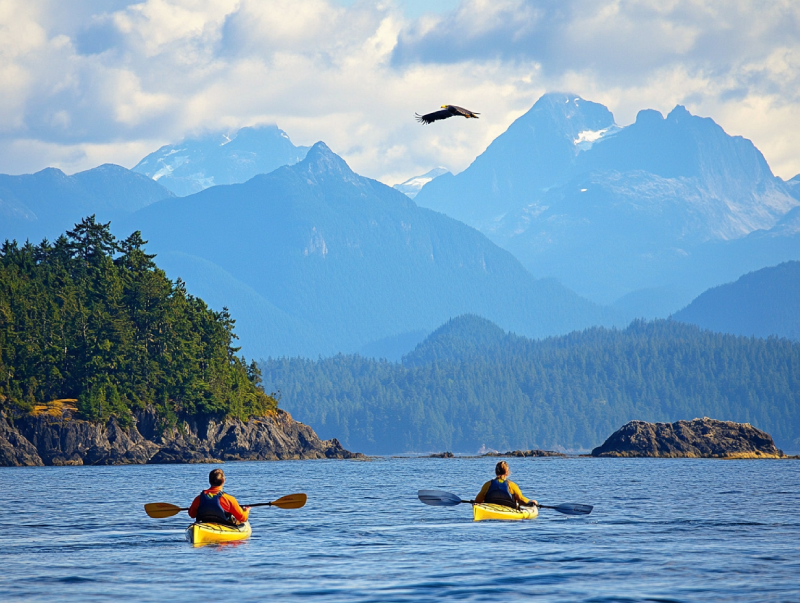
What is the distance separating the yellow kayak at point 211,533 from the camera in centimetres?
4178

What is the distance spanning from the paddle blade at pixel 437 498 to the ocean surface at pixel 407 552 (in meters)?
0.89

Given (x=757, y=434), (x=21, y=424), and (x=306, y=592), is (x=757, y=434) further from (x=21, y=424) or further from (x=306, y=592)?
(x=306, y=592)

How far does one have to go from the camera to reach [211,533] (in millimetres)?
42156

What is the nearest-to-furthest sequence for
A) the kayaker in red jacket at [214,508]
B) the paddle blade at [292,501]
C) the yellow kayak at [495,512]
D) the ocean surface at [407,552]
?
the ocean surface at [407,552] < the kayaker in red jacket at [214,508] < the paddle blade at [292,501] < the yellow kayak at [495,512]

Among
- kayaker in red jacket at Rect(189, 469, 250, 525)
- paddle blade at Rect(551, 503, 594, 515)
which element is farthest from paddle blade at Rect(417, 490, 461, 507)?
kayaker in red jacket at Rect(189, 469, 250, 525)

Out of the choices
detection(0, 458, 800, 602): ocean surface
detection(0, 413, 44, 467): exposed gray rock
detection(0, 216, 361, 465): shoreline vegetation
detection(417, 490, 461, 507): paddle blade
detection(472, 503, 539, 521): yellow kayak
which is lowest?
detection(0, 458, 800, 602): ocean surface

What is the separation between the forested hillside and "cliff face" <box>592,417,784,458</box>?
5727 centimetres

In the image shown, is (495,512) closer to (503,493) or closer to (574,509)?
(503,493)

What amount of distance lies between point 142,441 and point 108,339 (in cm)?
1564

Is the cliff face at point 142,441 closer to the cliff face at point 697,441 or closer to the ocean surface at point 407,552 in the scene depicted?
the cliff face at point 697,441

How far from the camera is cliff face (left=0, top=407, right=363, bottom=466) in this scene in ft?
423

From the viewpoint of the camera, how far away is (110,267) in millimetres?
156375

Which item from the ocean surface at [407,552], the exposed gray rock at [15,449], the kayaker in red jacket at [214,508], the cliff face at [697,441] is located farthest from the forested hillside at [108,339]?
the kayaker in red jacket at [214,508]

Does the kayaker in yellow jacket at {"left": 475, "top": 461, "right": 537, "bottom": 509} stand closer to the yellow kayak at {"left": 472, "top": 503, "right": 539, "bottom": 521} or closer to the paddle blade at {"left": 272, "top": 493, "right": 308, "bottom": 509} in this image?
the yellow kayak at {"left": 472, "top": 503, "right": 539, "bottom": 521}
